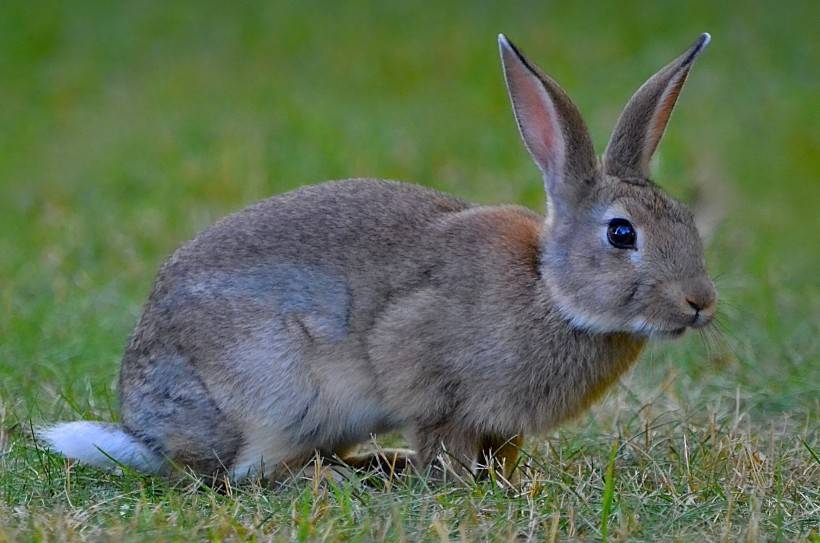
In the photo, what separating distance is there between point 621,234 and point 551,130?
0.47 metres

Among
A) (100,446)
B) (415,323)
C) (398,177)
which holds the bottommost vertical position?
(100,446)

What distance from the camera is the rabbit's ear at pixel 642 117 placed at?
15.7 ft

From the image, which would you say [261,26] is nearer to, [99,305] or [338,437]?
[99,305]

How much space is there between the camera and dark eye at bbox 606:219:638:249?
4504 millimetres

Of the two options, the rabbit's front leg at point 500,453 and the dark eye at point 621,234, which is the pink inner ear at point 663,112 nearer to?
the dark eye at point 621,234

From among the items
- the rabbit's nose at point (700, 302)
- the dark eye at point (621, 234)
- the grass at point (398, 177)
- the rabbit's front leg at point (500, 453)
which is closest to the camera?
the grass at point (398, 177)

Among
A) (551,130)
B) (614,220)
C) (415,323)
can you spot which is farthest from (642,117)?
(415,323)

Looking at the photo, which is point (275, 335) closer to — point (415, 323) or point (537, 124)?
point (415, 323)

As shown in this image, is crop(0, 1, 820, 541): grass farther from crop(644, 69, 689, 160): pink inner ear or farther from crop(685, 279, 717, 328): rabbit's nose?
crop(644, 69, 689, 160): pink inner ear

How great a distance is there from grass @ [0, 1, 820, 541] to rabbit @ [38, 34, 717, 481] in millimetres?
174

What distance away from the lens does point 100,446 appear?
470 cm

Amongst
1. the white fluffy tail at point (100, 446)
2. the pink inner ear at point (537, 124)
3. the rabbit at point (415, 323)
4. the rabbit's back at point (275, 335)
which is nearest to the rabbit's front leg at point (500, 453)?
the rabbit at point (415, 323)

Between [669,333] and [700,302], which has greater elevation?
[700,302]

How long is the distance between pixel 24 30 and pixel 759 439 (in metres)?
10.6
